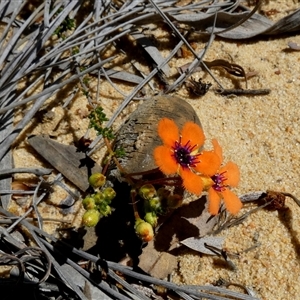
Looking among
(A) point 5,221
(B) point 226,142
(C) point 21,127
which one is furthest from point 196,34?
(A) point 5,221

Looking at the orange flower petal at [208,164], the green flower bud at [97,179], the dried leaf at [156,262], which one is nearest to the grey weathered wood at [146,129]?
the green flower bud at [97,179]

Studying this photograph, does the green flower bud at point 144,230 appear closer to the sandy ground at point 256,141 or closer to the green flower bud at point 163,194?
the green flower bud at point 163,194

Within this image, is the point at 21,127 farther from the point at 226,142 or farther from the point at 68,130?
the point at 226,142

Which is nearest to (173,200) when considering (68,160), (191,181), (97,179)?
(191,181)

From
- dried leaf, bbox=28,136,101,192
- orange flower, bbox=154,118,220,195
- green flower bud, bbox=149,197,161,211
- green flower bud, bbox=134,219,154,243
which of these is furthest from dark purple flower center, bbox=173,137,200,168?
dried leaf, bbox=28,136,101,192

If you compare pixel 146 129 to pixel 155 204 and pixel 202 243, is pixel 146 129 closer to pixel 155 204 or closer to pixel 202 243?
pixel 155 204

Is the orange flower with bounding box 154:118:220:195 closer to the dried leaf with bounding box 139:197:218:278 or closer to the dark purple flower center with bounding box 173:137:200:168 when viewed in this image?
the dark purple flower center with bounding box 173:137:200:168
